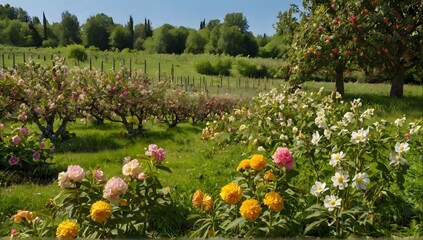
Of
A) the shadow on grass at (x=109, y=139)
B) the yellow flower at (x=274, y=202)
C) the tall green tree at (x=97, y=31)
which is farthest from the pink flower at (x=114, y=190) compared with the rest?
the tall green tree at (x=97, y=31)

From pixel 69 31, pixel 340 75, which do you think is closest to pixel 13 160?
pixel 340 75

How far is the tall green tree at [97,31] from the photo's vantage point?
2138 inches

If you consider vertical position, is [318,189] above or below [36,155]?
above

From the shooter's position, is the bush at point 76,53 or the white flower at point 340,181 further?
the bush at point 76,53

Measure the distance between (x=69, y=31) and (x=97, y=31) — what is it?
26.3 feet

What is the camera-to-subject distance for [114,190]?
253 cm

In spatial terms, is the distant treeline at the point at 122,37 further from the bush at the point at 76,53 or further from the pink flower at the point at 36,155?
the pink flower at the point at 36,155

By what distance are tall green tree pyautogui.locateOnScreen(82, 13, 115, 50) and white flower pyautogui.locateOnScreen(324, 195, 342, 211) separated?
55.3m

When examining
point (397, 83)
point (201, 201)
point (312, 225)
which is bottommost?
point (312, 225)

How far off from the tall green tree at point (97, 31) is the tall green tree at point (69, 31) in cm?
456

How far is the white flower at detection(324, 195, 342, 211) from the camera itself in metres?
2.56

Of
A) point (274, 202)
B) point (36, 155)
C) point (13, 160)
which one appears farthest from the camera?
point (36, 155)

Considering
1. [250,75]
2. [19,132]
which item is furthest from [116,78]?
[250,75]

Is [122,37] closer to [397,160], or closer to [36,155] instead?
[36,155]
